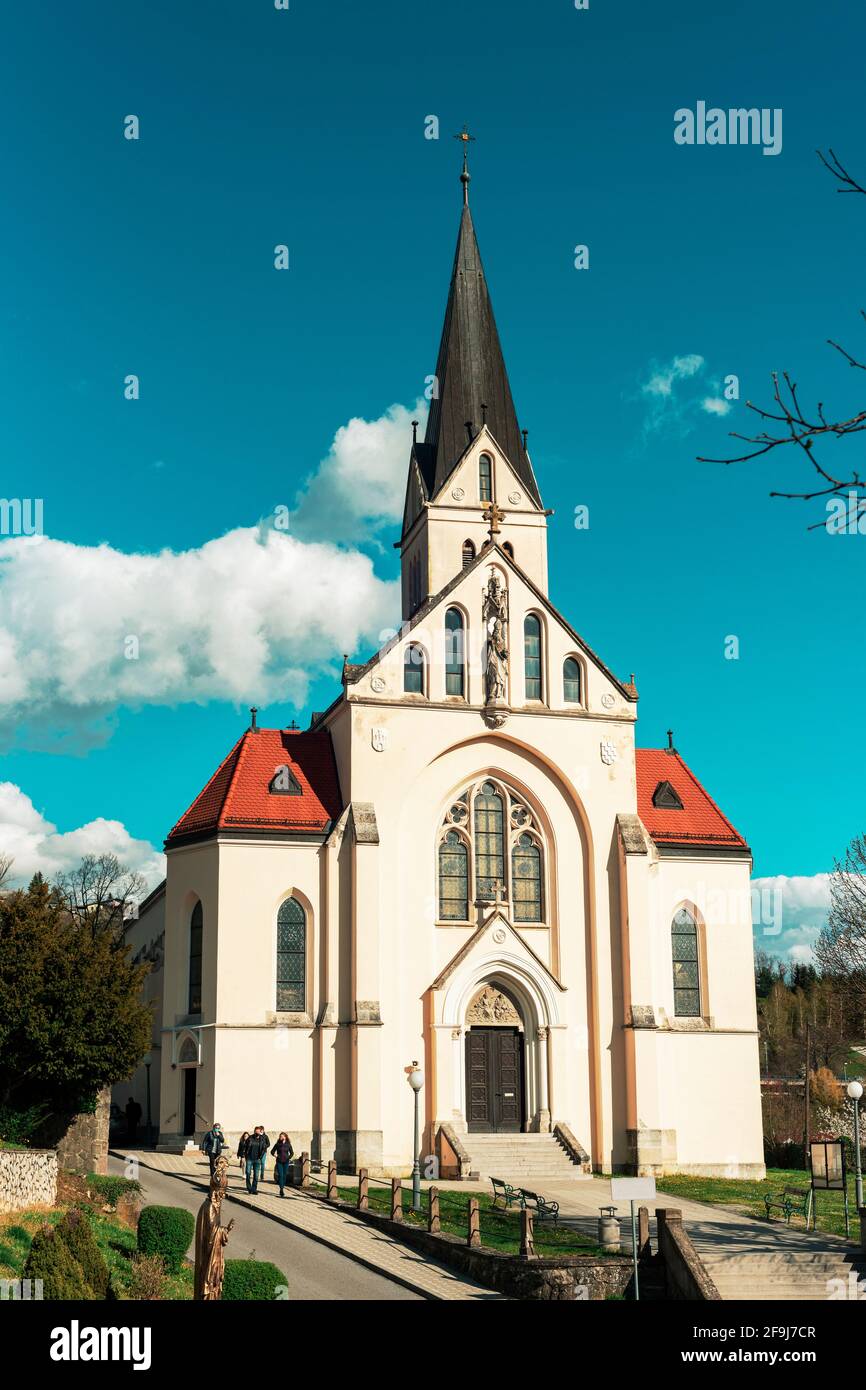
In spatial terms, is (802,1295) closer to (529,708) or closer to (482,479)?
(529,708)

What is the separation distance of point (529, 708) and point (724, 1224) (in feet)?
55.2

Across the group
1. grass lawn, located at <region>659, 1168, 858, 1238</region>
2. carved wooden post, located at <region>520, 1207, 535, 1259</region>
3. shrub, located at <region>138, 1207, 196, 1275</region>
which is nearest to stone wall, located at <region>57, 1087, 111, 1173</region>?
shrub, located at <region>138, 1207, 196, 1275</region>

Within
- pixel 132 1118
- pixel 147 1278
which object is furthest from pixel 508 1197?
pixel 132 1118

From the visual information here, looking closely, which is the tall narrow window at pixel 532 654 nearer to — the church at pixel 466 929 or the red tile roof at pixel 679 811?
the church at pixel 466 929

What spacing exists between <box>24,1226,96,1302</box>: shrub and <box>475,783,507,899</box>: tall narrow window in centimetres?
2540

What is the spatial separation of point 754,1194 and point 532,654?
54.9 feet

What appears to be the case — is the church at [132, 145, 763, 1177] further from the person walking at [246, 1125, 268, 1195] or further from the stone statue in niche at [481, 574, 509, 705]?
the person walking at [246, 1125, 268, 1195]

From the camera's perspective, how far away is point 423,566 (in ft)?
Answer: 173

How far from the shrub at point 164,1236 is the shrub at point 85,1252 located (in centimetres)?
463

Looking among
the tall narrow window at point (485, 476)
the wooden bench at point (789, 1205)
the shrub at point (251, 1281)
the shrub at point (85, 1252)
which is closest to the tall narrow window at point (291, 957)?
the wooden bench at point (789, 1205)

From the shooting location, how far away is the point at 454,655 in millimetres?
44594

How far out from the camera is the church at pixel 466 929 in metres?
41.0

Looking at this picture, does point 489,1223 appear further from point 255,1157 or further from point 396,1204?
point 255,1157

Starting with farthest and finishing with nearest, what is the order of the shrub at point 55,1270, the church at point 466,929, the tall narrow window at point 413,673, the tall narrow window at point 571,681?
1. the tall narrow window at point 571,681
2. the tall narrow window at point 413,673
3. the church at point 466,929
4. the shrub at point 55,1270
